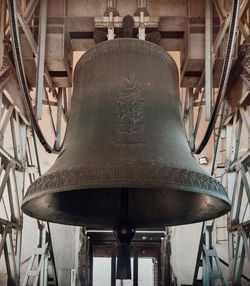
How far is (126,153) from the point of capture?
306 cm

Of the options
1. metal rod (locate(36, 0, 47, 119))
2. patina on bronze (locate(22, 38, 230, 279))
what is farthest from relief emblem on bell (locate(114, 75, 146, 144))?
metal rod (locate(36, 0, 47, 119))

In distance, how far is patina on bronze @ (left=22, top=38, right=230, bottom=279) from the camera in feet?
9.45

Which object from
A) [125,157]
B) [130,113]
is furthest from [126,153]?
[130,113]

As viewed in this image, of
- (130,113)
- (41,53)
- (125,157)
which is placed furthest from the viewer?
(41,53)

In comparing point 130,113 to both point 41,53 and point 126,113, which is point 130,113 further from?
point 41,53

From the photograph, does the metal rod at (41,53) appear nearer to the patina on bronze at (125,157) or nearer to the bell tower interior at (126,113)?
the bell tower interior at (126,113)

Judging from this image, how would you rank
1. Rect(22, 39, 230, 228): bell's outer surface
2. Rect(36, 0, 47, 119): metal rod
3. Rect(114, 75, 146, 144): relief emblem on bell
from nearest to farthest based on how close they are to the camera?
Rect(22, 39, 230, 228): bell's outer surface
Rect(114, 75, 146, 144): relief emblem on bell
Rect(36, 0, 47, 119): metal rod

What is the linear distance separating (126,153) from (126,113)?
43 centimetres

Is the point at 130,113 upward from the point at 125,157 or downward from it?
upward

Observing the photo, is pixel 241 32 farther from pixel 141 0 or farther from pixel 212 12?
pixel 141 0

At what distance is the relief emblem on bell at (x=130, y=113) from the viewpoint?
3.23m

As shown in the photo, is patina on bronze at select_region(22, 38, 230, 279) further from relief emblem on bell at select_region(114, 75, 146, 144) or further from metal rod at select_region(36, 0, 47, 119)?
metal rod at select_region(36, 0, 47, 119)

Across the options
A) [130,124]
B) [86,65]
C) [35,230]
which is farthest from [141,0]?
[35,230]

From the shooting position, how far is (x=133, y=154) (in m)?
3.05
